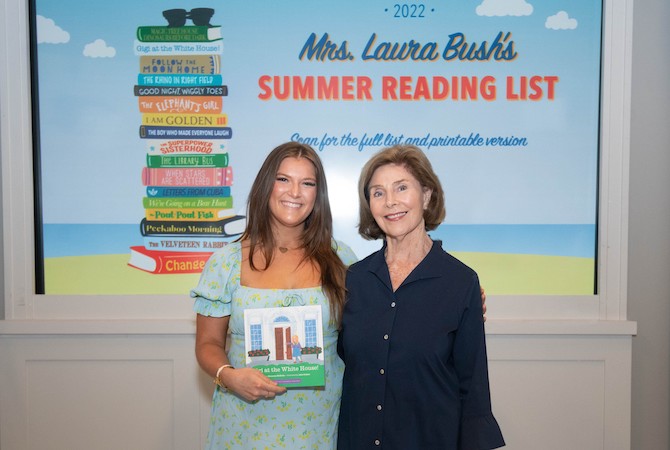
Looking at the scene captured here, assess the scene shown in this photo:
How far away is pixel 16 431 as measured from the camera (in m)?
3.04

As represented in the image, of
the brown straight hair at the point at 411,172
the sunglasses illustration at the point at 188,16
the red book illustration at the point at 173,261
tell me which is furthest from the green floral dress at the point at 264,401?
the sunglasses illustration at the point at 188,16

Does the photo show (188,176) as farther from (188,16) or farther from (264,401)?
(264,401)

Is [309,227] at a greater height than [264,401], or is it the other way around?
[309,227]

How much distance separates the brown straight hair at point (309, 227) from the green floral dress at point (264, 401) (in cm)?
5

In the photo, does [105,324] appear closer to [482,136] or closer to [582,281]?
[482,136]

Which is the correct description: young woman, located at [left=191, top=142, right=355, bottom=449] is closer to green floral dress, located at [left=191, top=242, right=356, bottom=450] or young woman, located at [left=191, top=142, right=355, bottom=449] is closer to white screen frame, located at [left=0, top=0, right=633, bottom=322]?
green floral dress, located at [left=191, top=242, right=356, bottom=450]

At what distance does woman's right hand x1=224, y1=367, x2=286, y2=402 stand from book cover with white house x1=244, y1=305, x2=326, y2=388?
1.3 inches

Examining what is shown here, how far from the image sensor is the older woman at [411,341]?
1.67m

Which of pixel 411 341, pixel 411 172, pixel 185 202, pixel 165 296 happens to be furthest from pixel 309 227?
pixel 165 296

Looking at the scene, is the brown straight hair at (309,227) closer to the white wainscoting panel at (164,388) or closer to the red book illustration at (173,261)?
the red book illustration at (173,261)

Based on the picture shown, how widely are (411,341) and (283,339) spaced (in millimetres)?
390

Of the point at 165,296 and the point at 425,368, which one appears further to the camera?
the point at 165,296

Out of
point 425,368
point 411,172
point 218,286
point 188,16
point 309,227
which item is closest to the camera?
point 425,368

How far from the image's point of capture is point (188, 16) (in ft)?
9.71
